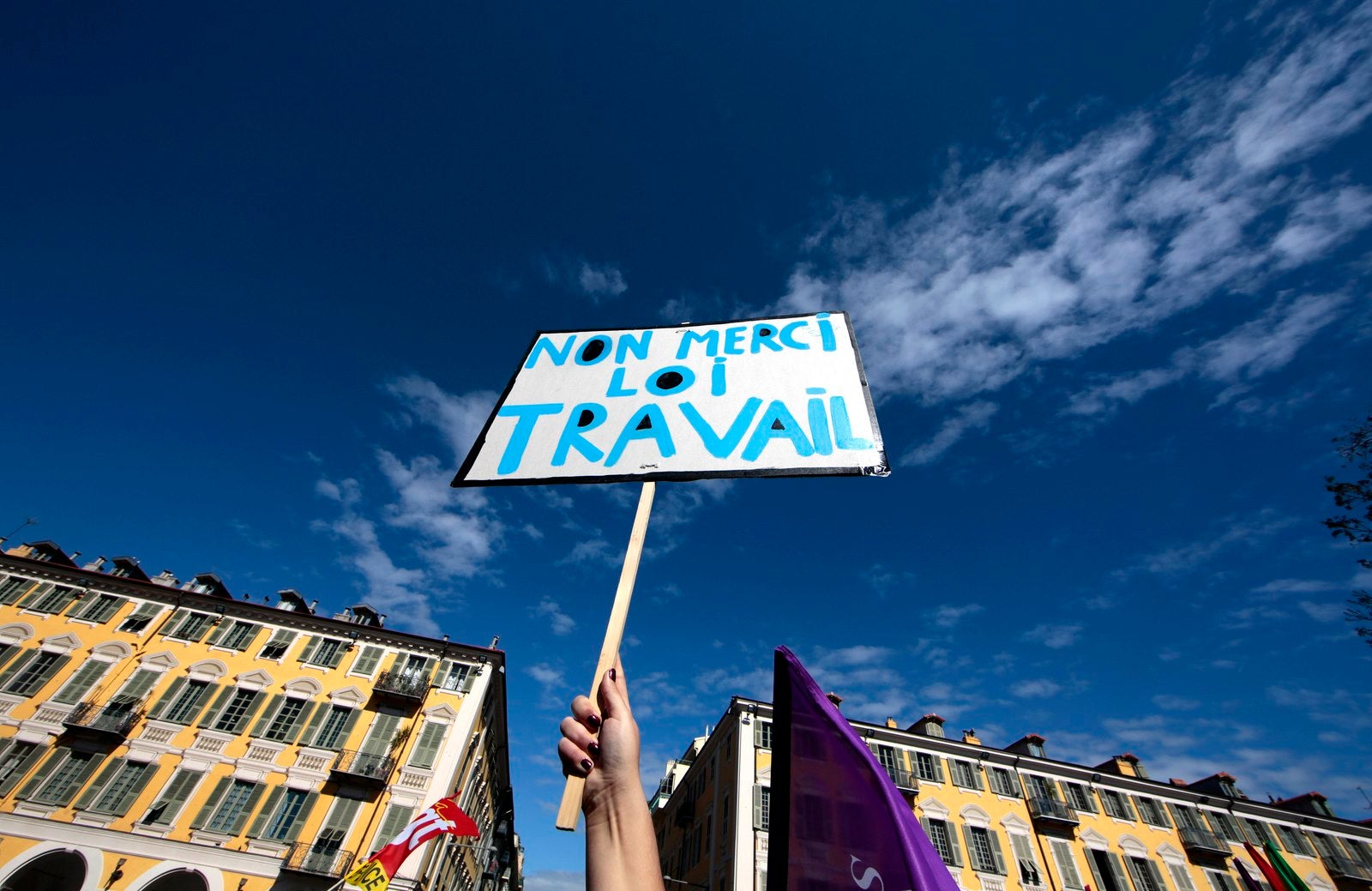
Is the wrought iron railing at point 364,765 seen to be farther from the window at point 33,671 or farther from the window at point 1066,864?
the window at point 1066,864

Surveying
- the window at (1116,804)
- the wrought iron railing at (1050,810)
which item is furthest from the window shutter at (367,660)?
the window at (1116,804)

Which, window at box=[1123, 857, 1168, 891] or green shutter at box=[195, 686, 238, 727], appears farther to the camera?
window at box=[1123, 857, 1168, 891]

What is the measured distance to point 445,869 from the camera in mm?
21844

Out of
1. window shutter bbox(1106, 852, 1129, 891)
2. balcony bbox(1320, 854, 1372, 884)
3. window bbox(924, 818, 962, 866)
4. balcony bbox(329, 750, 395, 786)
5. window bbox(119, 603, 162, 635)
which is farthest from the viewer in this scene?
balcony bbox(1320, 854, 1372, 884)

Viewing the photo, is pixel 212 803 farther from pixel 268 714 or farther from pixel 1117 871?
pixel 1117 871

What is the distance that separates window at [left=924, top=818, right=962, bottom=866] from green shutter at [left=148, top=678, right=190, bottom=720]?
28924mm

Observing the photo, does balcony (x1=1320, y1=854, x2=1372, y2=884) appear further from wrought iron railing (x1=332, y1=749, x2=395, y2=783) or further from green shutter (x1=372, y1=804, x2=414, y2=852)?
wrought iron railing (x1=332, y1=749, x2=395, y2=783)

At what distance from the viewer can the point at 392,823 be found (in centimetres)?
1861

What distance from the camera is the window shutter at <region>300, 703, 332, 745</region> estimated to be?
19766 mm

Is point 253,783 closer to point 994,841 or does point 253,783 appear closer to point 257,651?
point 257,651

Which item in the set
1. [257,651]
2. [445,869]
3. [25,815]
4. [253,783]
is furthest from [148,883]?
[445,869]

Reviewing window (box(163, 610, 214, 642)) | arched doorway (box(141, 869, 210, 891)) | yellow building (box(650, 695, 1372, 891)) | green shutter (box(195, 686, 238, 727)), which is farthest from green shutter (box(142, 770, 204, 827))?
yellow building (box(650, 695, 1372, 891))

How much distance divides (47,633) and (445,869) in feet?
59.3

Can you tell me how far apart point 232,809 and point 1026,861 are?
1156 inches
